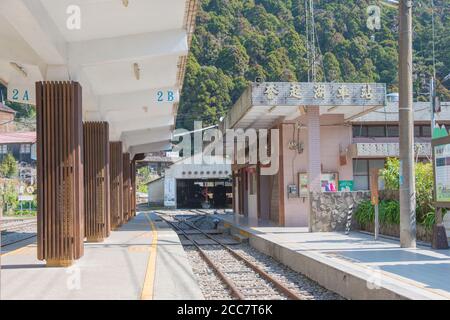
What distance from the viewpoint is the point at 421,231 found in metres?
14.4

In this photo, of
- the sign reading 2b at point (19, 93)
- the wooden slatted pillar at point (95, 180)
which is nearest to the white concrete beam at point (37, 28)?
the sign reading 2b at point (19, 93)

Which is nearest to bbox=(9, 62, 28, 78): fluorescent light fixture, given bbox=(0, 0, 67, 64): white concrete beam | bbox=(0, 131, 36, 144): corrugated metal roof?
bbox=(0, 0, 67, 64): white concrete beam

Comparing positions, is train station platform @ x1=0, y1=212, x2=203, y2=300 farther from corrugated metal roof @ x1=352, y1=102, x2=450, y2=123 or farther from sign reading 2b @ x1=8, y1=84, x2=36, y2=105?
corrugated metal roof @ x1=352, y1=102, x2=450, y2=123

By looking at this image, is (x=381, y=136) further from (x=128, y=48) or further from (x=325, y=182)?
(x=128, y=48)

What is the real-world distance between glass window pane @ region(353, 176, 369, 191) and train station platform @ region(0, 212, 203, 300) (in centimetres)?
1139

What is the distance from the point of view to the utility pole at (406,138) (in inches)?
Result: 510

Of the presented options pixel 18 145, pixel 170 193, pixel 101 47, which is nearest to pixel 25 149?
pixel 18 145

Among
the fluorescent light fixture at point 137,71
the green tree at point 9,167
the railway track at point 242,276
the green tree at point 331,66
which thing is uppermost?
the green tree at point 331,66

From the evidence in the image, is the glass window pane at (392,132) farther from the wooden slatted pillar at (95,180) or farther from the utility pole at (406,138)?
the wooden slatted pillar at (95,180)

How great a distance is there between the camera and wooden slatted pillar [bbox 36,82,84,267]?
10789 mm

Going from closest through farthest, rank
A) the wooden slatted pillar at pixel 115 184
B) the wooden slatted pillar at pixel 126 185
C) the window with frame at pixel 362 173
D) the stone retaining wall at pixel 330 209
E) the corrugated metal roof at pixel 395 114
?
the stone retaining wall at pixel 330 209 < the wooden slatted pillar at pixel 115 184 < the window with frame at pixel 362 173 < the corrugated metal roof at pixel 395 114 < the wooden slatted pillar at pixel 126 185

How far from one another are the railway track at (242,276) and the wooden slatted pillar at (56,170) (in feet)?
10.6

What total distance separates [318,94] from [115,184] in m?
9.52
